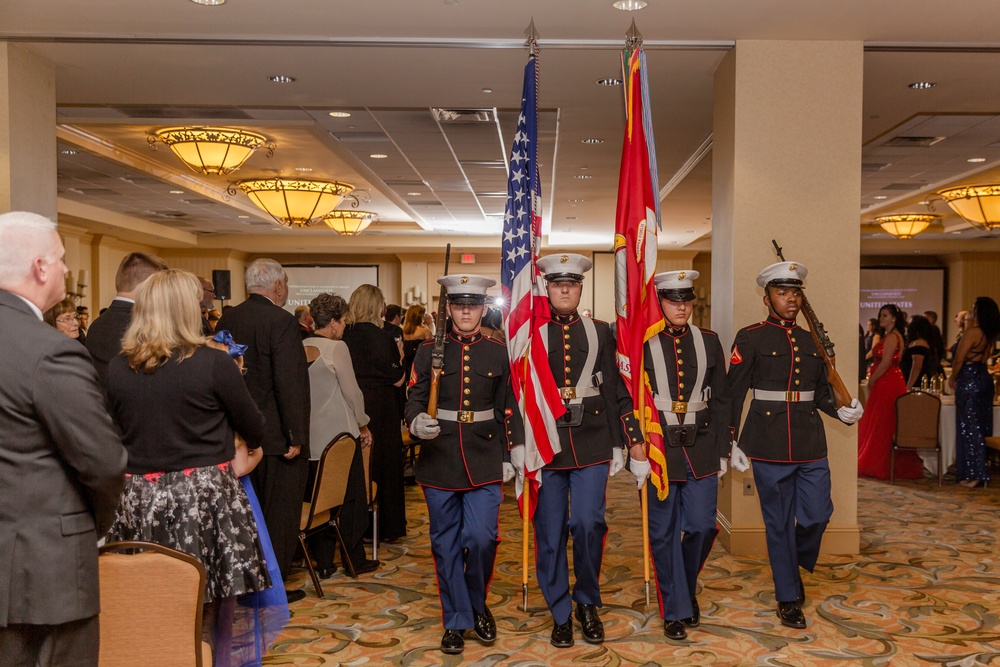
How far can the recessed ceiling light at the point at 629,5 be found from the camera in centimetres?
462

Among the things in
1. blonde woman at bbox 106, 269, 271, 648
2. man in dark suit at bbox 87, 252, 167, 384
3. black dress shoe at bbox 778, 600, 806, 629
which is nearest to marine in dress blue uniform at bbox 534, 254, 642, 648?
black dress shoe at bbox 778, 600, 806, 629

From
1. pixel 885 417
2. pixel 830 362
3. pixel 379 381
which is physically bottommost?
pixel 885 417

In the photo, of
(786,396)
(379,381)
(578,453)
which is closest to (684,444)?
(578,453)

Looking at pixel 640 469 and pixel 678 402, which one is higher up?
pixel 678 402

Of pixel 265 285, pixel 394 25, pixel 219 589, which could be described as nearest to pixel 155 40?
pixel 394 25

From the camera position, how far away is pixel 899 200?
41.8 ft

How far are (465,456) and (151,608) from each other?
5.66 ft

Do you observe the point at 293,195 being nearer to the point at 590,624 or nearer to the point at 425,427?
the point at 425,427

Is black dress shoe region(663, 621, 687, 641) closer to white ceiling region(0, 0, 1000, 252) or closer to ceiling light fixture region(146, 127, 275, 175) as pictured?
white ceiling region(0, 0, 1000, 252)

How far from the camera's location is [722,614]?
4258 millimetres

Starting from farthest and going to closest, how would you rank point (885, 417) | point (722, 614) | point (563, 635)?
point (885, 417), point (722, 614), point (563, 635)

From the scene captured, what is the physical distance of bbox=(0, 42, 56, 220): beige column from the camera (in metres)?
5.35

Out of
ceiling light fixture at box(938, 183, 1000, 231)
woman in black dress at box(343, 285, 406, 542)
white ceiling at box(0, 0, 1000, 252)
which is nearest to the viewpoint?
white ceiling at box(0, 0, 1000, 252)

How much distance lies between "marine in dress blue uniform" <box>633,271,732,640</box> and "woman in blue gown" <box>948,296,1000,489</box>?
15.5ft
